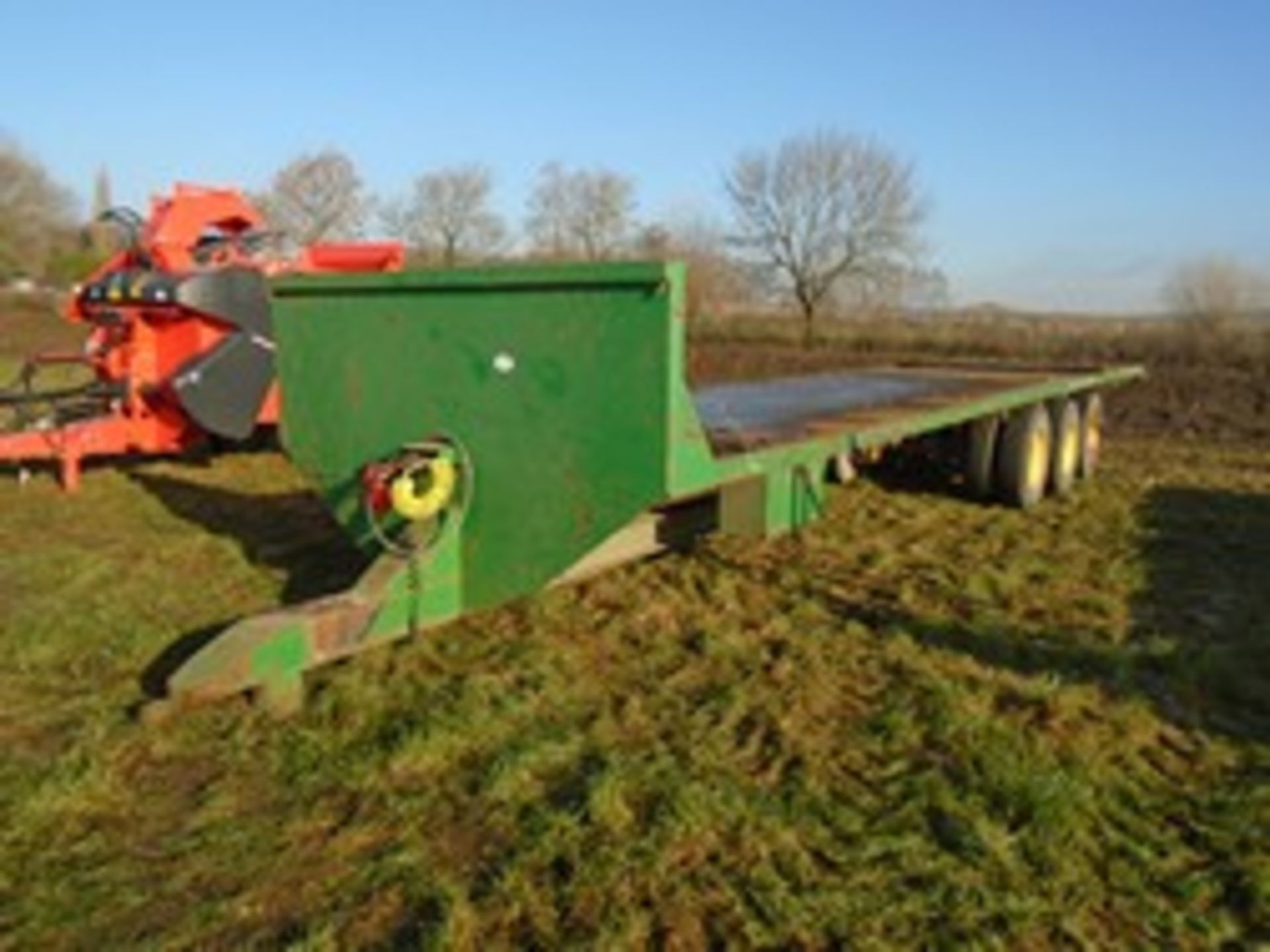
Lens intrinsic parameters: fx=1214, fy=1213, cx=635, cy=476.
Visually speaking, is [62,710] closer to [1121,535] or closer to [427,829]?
[427,829]

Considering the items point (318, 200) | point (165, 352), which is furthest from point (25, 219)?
point (165, 352)

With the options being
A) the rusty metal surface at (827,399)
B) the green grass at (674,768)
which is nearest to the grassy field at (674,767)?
the green grass at (674,768)

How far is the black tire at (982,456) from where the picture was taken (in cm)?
874

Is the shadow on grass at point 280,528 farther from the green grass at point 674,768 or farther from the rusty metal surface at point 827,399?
the rusty metal surface at point 827,399

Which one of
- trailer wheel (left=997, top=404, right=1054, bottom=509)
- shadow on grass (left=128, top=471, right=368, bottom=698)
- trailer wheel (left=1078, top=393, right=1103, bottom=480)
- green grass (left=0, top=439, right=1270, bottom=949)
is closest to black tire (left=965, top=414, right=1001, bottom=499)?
trailer wheel (left=997, top=404, right=1054, bottom=509)

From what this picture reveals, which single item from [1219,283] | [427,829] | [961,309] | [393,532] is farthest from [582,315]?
[961,309]

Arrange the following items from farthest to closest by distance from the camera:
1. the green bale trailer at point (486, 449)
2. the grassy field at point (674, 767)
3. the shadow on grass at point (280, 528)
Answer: the shadow on grass at point (280, 528), the green bale trailer at point (486, 449), the grassy field at point (674, 767)

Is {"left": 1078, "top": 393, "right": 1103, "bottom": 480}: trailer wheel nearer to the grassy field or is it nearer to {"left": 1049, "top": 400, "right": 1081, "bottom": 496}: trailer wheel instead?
{"left": 1049, "top": 400, "right": 1081, "bottom": 496}: trailer wheel

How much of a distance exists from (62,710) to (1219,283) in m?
34.6

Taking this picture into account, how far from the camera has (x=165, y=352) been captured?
916 cm

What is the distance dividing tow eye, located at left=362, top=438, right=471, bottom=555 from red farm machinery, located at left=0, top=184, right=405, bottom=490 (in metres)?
4.59

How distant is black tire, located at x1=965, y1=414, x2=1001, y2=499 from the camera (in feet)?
28.7

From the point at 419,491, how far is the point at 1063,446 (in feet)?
20.7

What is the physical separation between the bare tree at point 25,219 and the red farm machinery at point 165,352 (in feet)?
135
